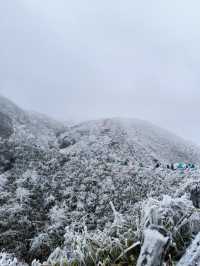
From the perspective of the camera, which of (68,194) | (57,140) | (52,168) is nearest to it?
(68,194)

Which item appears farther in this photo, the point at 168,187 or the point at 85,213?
the point at 168,187

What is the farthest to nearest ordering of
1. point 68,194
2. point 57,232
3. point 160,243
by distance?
point 68,194
point 57,232
point 160,243

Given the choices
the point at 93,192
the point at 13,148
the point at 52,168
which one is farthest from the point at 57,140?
the point at 93,192

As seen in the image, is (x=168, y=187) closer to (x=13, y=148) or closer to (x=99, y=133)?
(x=13, y=148)

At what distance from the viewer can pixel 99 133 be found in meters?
35.0

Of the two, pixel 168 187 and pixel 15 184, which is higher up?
pixel 168 187

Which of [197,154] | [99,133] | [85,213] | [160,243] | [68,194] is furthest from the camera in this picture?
[197,154]

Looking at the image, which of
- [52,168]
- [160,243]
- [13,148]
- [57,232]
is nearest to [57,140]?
[13,148]

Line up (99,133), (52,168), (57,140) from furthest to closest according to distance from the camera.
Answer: (99,133) → (57,140) → (52,168)

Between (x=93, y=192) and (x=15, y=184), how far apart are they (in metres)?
3.39

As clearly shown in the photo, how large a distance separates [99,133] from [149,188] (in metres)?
20.2

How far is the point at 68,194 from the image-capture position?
48.8ft

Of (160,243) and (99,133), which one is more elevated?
(160,243)

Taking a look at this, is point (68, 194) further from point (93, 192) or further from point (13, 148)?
point (13, 148)
